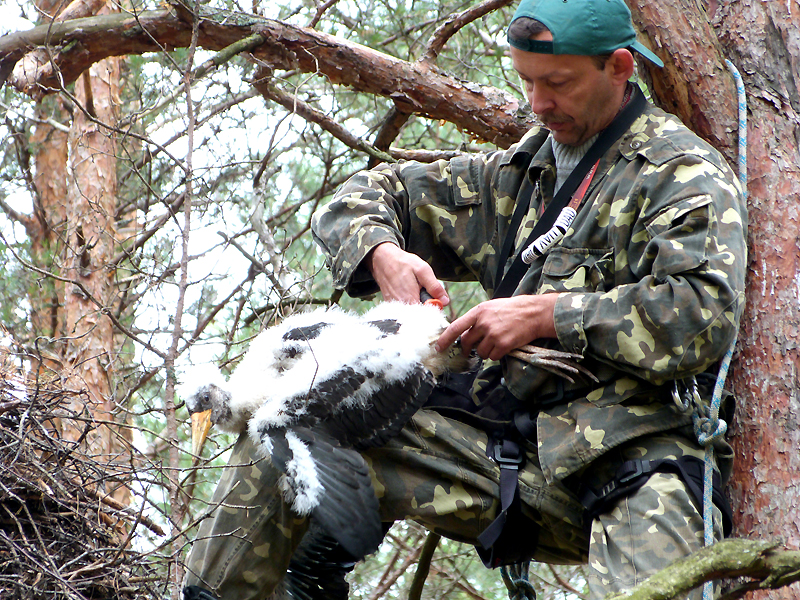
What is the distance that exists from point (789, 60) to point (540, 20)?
1.10m

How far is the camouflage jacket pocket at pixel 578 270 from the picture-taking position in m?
2.53

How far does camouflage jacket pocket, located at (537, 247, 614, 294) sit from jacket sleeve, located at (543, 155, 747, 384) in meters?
0.09

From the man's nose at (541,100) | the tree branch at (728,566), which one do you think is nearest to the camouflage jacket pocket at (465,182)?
the man's nose at (541,100)

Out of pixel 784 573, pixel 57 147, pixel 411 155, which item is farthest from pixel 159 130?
pixel 784 573

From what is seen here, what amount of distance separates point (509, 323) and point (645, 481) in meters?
0.59

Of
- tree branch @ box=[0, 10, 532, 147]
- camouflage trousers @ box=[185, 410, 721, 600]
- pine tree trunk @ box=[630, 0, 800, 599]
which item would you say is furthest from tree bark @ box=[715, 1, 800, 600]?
tree branch @ box=[0, 10, 532, 147]

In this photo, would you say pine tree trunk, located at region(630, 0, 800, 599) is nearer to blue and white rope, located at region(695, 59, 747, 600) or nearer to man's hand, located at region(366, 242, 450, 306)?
blue and white rope, located at region(695, 59, 747, 600)

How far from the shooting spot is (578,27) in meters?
2.54

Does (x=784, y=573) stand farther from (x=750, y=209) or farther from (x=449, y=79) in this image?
(x=449, y=79)

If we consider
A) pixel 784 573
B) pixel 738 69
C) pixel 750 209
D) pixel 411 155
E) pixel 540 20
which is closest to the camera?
pixel 784 573

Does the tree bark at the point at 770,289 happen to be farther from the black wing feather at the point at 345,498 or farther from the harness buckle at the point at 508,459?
the black wing feather at the point at 345,498

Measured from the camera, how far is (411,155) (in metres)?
4.66

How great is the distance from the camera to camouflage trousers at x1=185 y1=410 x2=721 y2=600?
7.38 feet

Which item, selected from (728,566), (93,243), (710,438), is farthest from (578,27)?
(93,243)
